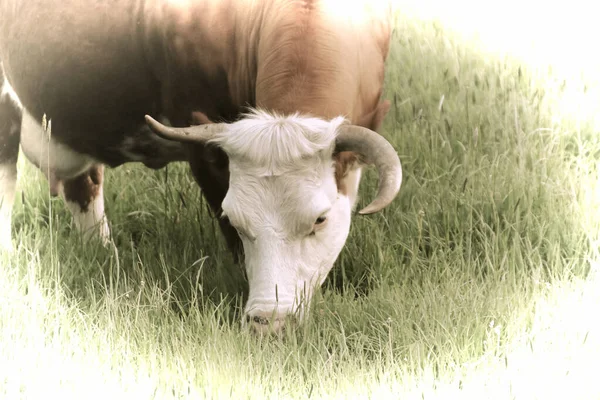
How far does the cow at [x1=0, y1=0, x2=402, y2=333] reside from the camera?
3.60 meters

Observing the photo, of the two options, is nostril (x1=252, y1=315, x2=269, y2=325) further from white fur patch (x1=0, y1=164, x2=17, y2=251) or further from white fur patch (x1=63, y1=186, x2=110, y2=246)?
white fur patch (x1=63, y1=186, x2=110, y2=246)

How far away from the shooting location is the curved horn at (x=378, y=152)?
355 centimetres

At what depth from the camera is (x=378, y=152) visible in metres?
3.62

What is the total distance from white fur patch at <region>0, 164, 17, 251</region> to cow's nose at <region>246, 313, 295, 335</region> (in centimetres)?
173

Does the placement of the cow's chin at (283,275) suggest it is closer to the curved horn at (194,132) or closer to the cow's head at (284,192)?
the cow's head at (284,192)

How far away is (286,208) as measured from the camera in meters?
3.59

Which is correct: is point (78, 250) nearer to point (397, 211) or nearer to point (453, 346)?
point (397, 211)

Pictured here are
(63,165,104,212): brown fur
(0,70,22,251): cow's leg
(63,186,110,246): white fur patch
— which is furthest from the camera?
(63,165,104,212): brown fur

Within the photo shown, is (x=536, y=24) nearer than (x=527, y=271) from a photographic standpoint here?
No

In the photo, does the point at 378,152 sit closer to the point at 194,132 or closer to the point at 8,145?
the point at 194,132

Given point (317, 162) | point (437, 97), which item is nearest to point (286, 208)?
point (317, 162)

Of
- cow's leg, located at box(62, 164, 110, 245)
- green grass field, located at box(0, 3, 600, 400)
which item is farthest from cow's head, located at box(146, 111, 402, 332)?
cow's leg, located at box(62, 164, 110, 245)

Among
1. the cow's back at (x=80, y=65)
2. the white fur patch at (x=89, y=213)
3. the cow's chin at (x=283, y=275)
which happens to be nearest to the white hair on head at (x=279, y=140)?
the cow's chin at (x=283, y=275)

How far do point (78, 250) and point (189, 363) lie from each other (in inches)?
52.7
